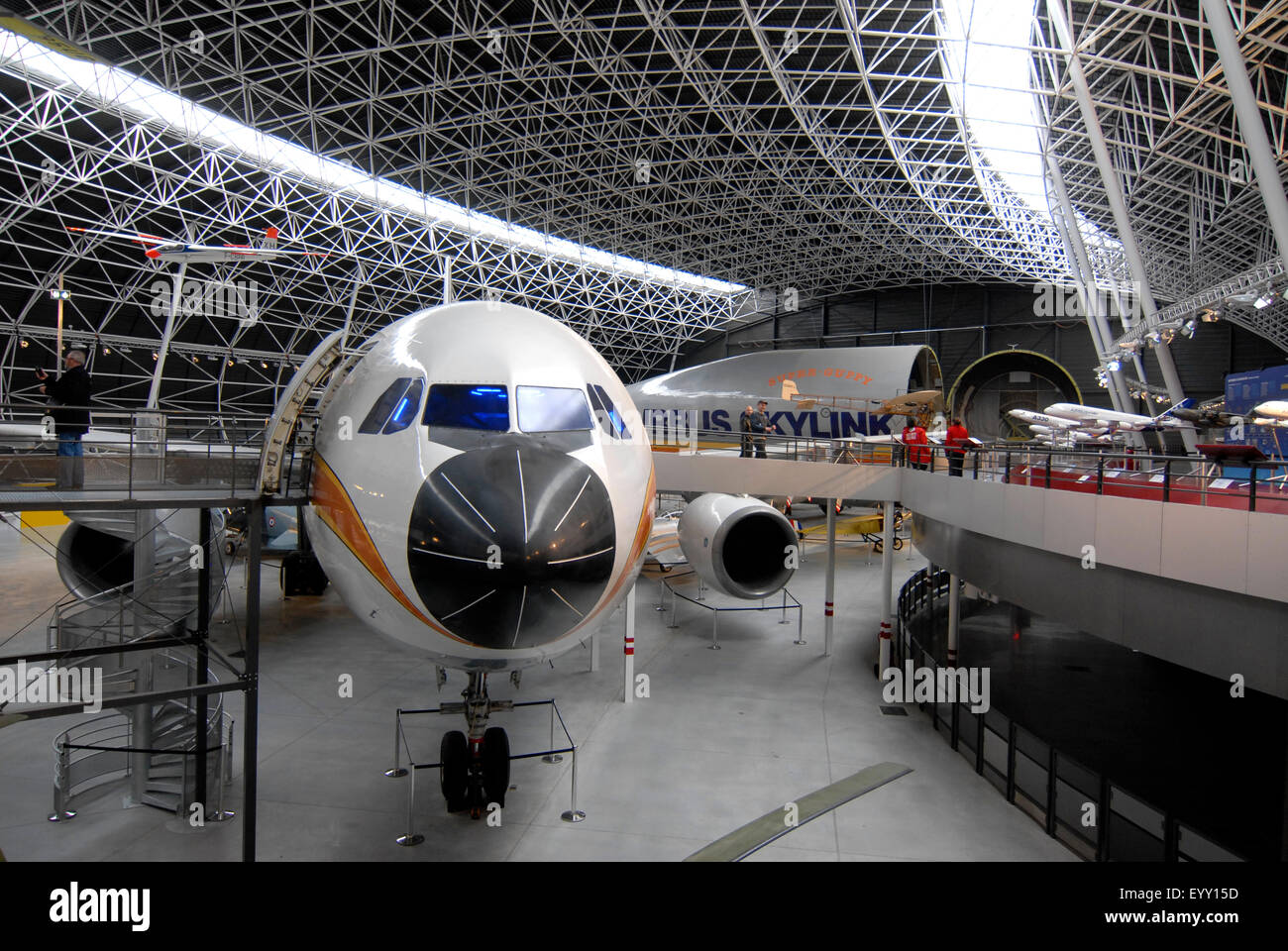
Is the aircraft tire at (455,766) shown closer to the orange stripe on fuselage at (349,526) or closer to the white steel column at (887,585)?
the orange stripe on fuselage at (349,526)

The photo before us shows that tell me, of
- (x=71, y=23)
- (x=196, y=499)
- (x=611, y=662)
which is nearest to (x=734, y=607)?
(x=611, y=662)

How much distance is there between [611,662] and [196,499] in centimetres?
1143

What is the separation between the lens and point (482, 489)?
6.43m

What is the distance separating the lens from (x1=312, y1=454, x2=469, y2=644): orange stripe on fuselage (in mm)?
6555

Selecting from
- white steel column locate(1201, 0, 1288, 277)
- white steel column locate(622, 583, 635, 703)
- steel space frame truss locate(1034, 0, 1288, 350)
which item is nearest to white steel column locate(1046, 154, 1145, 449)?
steel space frame truss locate(1034, 0, 1288, 350)

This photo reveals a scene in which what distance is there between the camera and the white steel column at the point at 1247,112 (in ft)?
45.2

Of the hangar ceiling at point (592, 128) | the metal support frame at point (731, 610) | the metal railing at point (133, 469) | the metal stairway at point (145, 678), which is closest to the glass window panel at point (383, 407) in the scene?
the metal railing at point (133, 469)

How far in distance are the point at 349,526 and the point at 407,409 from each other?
4.11ft

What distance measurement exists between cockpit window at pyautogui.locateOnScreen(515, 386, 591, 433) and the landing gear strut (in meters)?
3.23

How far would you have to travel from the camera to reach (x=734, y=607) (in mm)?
24016

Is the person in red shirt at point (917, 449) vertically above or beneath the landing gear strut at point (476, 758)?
above

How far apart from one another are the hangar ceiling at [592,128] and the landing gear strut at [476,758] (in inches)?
821
